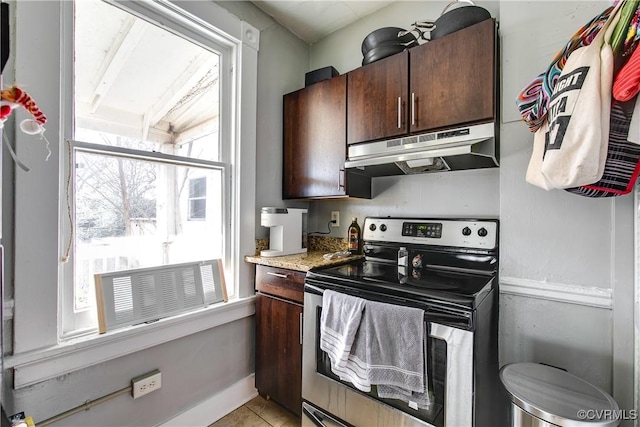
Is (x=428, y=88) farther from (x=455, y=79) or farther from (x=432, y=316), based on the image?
(x=432, y=316)

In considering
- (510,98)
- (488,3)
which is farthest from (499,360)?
(488,3)

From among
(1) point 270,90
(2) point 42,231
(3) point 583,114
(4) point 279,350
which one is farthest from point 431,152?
(2) point 42,231

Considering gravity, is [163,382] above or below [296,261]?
below

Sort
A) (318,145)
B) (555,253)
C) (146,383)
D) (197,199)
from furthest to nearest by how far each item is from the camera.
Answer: (318,145), (197,199), (146,383), (555,253)

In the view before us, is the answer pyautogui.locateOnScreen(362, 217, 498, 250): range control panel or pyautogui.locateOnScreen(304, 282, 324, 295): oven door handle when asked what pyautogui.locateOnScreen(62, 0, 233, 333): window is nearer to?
pyautogui.locateOnScreen(304, 282, 324, 295): oven door handle

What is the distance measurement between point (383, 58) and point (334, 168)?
717 mm

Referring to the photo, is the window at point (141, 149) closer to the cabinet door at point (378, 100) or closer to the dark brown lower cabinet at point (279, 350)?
the dark brown lower cabinet at point (279, 350)

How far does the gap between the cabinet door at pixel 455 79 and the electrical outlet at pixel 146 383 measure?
6.21 feet

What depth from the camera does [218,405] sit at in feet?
5.67

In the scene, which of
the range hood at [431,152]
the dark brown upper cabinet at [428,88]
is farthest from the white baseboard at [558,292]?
the dark brown upper cabinet at [428,88]

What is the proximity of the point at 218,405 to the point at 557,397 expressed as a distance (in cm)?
172

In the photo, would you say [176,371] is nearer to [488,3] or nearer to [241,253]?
[241,253]

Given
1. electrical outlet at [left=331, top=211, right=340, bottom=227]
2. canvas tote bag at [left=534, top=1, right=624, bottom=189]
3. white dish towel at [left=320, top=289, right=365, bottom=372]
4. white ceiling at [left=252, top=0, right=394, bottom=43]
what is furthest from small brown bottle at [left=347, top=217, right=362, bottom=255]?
white ceiling at [left=252, top=0, right=394, bottom=43]

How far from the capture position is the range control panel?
153 cm
